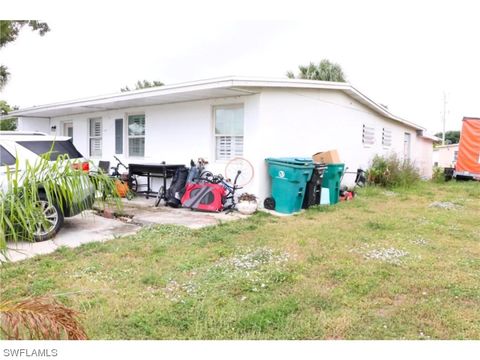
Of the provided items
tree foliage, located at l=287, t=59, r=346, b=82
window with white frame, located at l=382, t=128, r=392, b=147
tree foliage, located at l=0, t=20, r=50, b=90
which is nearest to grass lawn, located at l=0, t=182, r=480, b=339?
tree foliage, located at l=0, t=20, r=50, b=90

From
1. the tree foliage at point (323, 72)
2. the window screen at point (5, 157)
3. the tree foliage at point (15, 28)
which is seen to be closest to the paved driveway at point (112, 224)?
the window screen at point (5, 157)

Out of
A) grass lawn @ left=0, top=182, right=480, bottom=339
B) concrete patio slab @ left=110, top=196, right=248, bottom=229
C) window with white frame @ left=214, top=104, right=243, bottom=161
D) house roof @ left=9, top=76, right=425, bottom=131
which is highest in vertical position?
house roof @ left=9, top=76, right=425, bottom=131

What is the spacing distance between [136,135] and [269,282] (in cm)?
→ 860

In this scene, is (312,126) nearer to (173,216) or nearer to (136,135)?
(173,216)

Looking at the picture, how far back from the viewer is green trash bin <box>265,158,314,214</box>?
7797 mm

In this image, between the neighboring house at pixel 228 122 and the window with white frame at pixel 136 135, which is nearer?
the neighboring house at pixel 228 122

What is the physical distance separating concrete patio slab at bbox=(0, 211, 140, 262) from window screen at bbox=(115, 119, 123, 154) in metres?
4.62

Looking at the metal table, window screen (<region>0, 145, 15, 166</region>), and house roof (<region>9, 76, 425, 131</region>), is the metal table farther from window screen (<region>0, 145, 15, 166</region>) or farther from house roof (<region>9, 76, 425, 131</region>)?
window screen (<region>0, 145, 15, 166</region>)

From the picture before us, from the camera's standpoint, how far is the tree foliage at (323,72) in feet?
76.3

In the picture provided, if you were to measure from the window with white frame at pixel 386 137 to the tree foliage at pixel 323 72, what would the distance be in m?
8.70

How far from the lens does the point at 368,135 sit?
13.4 meters

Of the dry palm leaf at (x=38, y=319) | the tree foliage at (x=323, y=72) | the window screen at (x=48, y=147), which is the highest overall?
the tree foliage at (x=323, y=72)

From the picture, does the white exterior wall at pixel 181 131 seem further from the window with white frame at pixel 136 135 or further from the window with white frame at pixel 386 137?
the window with white frame at pixel 386 137
